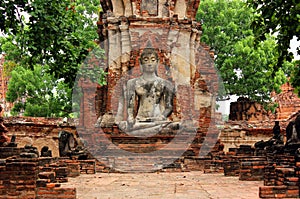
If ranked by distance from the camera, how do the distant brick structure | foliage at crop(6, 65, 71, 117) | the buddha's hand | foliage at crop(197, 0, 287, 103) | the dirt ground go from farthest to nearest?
the distant brick structure < foliage at crop(197, 0, 287, 103) < foliage at crop(6, 65, 71, 117) < the buddha's hand < the dirt ground

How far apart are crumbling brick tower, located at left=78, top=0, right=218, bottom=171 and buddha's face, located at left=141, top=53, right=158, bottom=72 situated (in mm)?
802

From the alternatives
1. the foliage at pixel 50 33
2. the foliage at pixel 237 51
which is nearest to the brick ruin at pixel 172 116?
the foliage at pixel 50 33

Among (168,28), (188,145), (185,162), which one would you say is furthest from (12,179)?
(168,28)

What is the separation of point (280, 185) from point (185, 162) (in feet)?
21.5

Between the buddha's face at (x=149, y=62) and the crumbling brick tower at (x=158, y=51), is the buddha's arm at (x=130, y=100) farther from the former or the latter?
the crumbling brick tower at (x=158, y=51)

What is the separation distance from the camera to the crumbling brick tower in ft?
51.9

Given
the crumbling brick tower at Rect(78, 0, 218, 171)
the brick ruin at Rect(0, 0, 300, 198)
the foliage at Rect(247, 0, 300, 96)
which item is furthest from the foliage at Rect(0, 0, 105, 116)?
the crumbling brick tower at Rect(78, 0, 218, 171)

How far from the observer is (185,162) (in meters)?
12.5

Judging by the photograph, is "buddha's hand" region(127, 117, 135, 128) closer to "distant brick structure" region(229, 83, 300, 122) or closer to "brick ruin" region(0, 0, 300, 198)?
"brick ruin" region(0, 0, 300, 198)

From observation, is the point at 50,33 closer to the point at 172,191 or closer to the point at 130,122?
the point at 172,191

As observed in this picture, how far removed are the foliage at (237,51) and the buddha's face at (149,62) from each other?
10.9 metres

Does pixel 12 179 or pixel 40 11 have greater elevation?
pixel 40 11

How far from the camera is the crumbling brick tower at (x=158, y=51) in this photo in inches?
623

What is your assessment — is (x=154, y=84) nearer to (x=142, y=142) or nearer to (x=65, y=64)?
(x=142, y=142)
